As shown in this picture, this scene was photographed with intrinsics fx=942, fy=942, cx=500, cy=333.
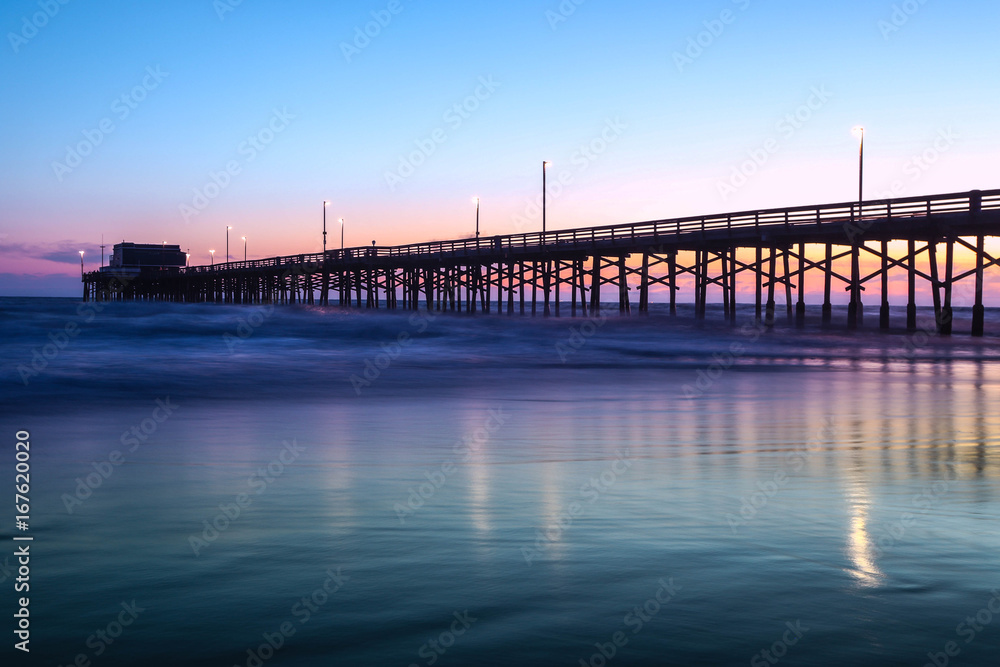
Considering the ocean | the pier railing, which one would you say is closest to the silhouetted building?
the pier railing

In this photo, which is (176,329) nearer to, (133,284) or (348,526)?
(348,526)

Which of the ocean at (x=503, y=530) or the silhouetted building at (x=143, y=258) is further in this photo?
the silhouetted building at (x=143, y=258)

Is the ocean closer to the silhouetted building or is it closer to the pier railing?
the pier railing

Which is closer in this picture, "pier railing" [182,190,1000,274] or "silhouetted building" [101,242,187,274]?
"pier railing" [182,190,1000,274]

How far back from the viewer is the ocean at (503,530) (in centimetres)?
319

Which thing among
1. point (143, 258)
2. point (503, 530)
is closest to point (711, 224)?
point (503, 530)

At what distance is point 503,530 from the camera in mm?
4703

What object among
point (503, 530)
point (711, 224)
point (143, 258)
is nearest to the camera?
point (503, 530)

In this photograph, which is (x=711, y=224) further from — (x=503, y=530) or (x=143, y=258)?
(x=143, y=258)

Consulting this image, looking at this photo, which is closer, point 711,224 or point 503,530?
point 503,530

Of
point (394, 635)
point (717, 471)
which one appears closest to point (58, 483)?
point (394, 635)

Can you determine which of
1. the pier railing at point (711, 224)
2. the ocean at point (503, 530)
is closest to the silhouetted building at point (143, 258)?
the pier railing at point (711, 224)

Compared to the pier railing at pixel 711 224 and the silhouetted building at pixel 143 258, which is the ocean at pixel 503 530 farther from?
the silhouetted building at pixel 143 258

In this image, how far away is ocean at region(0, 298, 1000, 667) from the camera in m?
3.19
